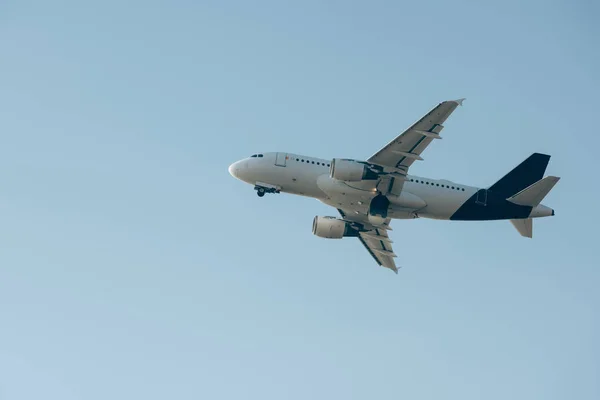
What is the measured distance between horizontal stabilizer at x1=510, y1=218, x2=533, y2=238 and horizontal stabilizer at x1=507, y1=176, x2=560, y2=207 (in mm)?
2088

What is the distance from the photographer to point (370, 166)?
63.7 meters

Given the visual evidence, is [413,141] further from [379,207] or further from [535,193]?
[535,193]

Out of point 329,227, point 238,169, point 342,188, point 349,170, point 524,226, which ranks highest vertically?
point 238,169

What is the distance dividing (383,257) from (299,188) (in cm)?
1266

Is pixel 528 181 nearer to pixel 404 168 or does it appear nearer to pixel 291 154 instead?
pixel 404 168

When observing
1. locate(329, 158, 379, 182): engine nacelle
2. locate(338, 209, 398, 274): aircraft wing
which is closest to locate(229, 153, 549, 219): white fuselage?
locate(329, 158, 379, 182): engine nacelle

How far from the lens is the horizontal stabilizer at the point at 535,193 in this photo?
64625mm

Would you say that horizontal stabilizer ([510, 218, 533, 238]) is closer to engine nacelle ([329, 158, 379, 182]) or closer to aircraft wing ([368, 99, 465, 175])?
aircraft wing ([368, 99, 465, 175])

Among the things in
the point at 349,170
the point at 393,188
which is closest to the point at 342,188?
the point at 349,170

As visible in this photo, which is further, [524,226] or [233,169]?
[233,169]

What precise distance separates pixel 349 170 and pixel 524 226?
15807mm

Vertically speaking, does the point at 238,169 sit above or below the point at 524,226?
above

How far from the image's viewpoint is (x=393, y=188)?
2557 inches

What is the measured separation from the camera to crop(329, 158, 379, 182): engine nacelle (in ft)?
208
